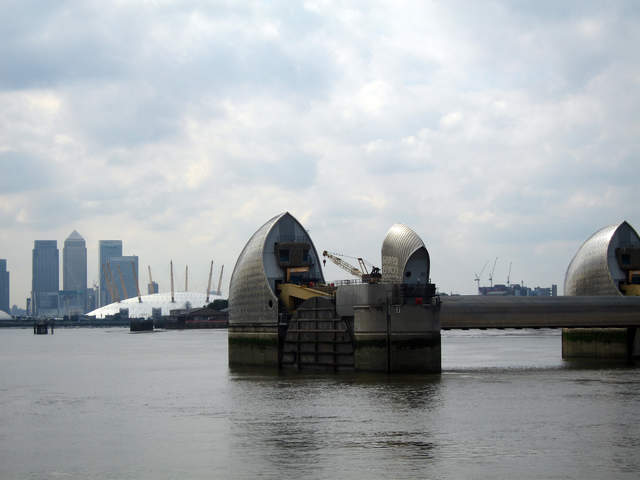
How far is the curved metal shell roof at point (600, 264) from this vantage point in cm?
9400

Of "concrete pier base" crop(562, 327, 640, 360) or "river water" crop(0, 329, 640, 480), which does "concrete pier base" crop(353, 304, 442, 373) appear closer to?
"river water" crop(0, 329, 640, 480)

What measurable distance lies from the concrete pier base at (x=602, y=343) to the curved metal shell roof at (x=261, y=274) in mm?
27324

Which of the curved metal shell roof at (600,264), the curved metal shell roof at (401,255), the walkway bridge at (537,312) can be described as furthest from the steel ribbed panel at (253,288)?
the curved metal shell roof at (600,264)

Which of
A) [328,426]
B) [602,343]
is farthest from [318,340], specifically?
[602,343]

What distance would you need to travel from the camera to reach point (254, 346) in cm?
8638

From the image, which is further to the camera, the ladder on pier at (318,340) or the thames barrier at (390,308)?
the ladder on pier at (318,340)

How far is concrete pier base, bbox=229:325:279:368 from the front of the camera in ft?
272

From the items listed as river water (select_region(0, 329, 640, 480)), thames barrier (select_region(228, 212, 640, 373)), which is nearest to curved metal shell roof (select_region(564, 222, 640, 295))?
thames barrier (select_region(228, 212, 640, 373))

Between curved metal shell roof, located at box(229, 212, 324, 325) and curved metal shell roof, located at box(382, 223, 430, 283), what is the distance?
12047 millimetres

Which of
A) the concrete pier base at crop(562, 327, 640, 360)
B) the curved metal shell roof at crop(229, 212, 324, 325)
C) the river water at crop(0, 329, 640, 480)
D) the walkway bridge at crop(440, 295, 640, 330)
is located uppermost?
the curved metal shell roof at crop(229, 212, 324, 325)

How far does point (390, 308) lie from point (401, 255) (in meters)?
6.48

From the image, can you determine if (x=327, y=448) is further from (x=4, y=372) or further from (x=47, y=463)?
(x=4, y=372)

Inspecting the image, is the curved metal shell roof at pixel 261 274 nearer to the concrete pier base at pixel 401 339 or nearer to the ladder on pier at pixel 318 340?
the ladder on pier at pixel 318 340

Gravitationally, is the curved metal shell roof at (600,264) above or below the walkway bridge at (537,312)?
above
